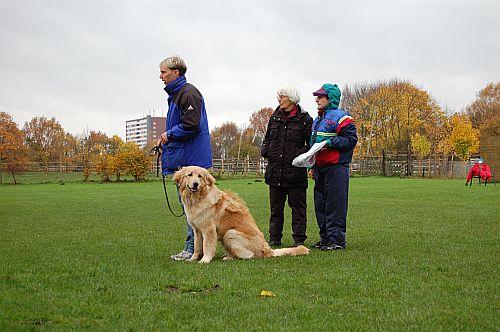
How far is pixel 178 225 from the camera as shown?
11.1 metres

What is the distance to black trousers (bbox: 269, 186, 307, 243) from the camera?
8.38 meters

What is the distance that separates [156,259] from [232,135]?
75.3m

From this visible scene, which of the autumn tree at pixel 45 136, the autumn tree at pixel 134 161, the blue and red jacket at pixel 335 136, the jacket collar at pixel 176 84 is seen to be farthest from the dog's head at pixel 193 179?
the autumn tree at pixel 45 136

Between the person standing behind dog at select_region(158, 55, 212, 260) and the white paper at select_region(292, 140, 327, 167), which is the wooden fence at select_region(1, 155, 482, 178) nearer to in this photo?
the white paper at select_region(292, 140, 327, 167)

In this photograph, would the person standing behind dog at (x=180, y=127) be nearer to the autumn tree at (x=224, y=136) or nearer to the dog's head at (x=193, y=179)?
the dog's head at (x=193, y=179)

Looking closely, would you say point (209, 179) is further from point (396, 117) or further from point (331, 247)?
point (396, 117)

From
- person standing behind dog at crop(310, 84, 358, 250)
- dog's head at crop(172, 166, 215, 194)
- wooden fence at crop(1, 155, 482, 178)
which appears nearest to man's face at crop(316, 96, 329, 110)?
person standing behind dog at crop(310, 84, 358, 250)

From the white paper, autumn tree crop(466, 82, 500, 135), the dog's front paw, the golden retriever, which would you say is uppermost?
autumn tree crop(466, 82, 500, 135)

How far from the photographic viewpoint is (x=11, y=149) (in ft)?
137

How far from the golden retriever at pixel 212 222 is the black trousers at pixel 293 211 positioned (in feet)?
4.68

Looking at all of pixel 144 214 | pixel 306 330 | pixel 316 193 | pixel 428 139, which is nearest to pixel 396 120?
Answer: pixel 428 139

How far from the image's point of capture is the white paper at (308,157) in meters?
7.54

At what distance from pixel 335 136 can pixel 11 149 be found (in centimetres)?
3953

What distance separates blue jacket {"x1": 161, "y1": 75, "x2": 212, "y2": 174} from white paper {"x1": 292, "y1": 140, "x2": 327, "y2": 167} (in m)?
1.30
